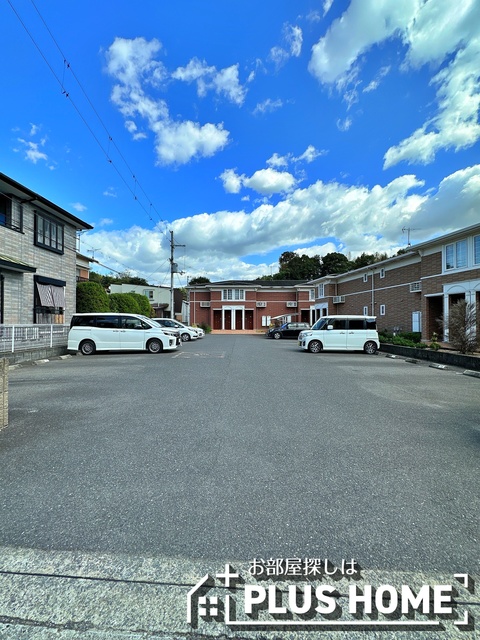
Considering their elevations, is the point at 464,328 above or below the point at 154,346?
above

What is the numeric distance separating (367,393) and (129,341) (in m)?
10.8

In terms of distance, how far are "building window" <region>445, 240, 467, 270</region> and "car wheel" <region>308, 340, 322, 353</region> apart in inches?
303

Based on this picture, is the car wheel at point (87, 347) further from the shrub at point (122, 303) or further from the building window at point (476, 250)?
the building window at point (476, 250)

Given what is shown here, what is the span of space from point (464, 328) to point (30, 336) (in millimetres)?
16240

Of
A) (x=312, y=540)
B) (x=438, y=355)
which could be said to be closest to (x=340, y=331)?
(x=438, y=355)

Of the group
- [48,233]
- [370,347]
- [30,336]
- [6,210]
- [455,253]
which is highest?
[6,210]

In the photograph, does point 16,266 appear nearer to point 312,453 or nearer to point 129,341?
point 129,341

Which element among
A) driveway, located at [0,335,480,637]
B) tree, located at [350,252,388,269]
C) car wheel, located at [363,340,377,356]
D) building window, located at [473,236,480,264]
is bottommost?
driveway, located at [0,335,480,637]

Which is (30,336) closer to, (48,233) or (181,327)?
(48,233)

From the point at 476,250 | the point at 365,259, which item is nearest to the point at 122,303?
the point at 476,250

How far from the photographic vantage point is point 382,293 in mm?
24406

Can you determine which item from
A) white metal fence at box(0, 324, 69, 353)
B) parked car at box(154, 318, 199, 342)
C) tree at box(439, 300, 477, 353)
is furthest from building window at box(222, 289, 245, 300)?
tree at box(439, 300, 477, 353)

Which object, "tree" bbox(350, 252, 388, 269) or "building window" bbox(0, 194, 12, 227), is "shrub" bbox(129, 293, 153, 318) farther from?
"tree" bbox(350, 252, 388, 269)

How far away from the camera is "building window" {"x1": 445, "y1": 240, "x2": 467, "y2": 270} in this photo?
15996mm
